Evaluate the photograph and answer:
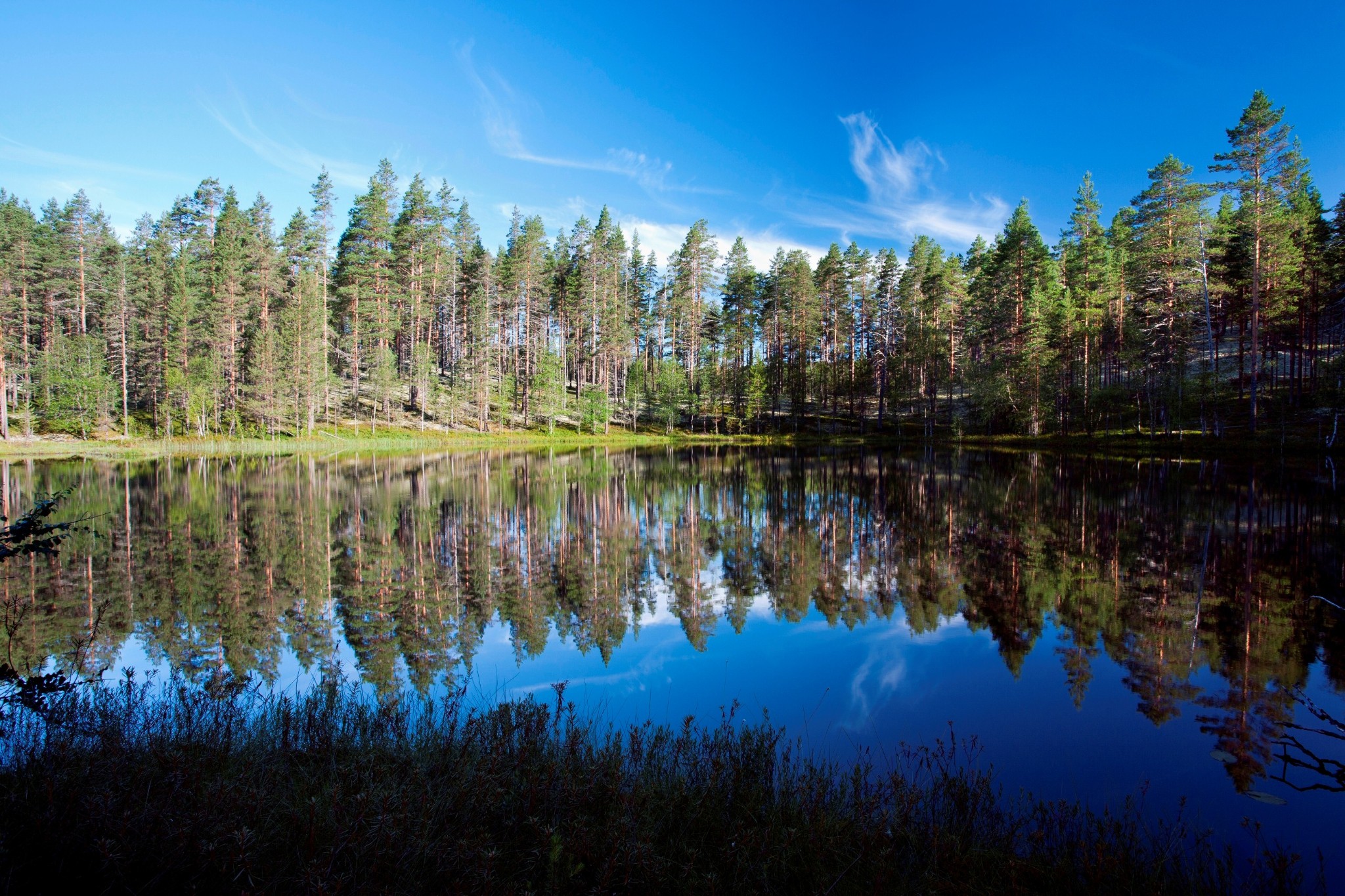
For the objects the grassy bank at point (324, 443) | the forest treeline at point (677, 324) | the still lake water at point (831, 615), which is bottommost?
the still lake water at point (831, 615)

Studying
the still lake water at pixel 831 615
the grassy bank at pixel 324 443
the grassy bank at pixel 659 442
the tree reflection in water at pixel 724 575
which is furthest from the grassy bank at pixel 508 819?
the grassy bank at pixel 324 443

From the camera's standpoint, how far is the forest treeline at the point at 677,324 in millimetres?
48094

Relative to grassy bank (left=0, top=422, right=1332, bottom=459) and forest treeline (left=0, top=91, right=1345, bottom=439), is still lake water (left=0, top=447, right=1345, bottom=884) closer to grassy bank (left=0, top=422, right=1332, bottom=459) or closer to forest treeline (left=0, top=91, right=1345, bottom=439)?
grassy bank (left=0, top=422, right=1332, bottom=459)

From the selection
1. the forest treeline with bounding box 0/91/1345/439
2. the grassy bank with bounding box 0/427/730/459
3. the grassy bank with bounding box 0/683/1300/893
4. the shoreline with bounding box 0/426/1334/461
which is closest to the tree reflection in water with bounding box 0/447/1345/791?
the grassy bank with bounding box 0/683/1300/893

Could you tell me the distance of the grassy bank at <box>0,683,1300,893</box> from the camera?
12.0ft

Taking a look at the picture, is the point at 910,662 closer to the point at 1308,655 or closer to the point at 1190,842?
the point at 1190,842

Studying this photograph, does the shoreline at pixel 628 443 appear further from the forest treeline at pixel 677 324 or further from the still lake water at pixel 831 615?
the still lake water at pixel 831 615

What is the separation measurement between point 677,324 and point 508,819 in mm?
83726

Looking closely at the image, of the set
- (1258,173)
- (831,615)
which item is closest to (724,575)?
(831,615)

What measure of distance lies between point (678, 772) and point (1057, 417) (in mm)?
63505

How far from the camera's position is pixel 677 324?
8612 centimetres

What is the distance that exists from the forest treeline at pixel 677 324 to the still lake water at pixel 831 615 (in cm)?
3093

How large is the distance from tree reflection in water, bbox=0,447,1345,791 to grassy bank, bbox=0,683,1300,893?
7.02 feet

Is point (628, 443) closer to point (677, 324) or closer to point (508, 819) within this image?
point (677, 324)
